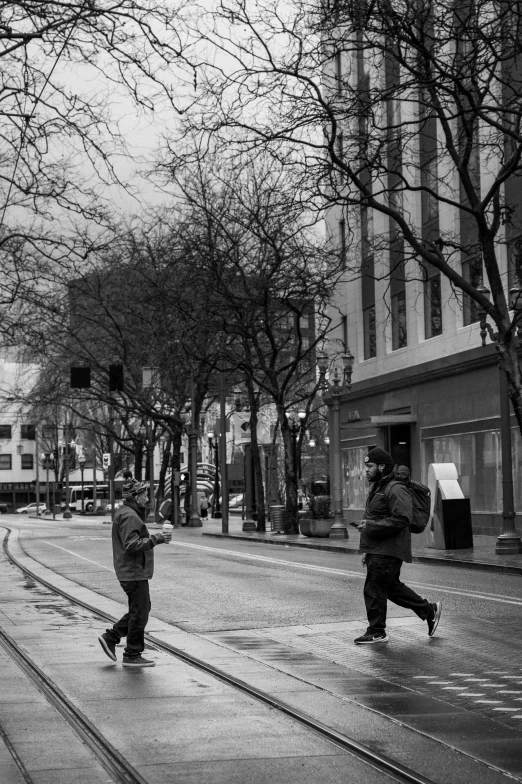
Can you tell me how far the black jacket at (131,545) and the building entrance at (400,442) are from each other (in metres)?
32.7

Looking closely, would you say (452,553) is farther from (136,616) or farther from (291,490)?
(136,616)

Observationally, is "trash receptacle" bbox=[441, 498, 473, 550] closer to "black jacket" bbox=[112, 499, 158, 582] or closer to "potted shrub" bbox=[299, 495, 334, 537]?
"potted shrub" bbox=[299, 495, 334, 537]

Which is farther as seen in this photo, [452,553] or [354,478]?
[354,478]

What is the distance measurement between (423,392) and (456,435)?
2777 millimetres

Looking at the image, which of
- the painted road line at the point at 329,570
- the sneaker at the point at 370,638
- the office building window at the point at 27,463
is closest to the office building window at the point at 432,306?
the painted road line at the point at 329,570

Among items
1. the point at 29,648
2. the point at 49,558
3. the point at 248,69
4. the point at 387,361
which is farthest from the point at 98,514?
the point at 29,648

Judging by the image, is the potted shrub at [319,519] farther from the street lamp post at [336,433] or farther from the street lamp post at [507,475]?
the street lamp post at [507,475]

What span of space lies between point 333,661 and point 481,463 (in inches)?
1039

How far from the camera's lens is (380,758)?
257 inches

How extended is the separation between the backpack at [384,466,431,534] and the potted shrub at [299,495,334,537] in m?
25.9

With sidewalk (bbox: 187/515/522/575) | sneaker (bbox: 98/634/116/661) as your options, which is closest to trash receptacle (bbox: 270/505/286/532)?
sidewalk (bbox: 187/515/522/575)

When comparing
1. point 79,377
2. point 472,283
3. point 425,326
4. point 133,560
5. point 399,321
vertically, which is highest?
point 472,283

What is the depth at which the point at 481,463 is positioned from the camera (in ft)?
119

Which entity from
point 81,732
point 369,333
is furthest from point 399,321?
point 81,732
